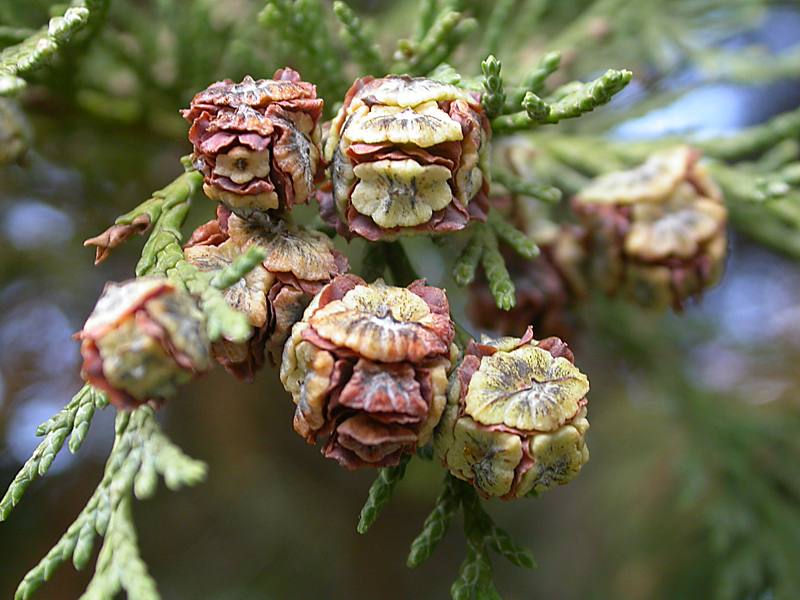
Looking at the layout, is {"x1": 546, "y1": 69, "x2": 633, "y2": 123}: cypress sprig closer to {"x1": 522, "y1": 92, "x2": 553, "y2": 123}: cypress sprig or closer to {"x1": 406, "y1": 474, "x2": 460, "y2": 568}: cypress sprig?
{"x1": 522, "y1": 92, "x2": 553, "y2": 123}: cypress sprig

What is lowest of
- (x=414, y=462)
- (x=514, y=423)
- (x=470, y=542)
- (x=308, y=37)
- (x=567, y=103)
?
(x=414, y=462)

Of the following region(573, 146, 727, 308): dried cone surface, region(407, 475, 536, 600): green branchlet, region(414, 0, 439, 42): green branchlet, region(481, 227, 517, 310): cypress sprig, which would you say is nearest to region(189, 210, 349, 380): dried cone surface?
region(481, 227, 517, 310): cypress sprig

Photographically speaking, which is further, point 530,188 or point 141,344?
point 530,188

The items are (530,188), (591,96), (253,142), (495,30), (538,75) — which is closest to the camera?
(253,142)

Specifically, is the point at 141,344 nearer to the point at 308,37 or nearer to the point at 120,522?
the point at 120,522

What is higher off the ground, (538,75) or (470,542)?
(538,75)

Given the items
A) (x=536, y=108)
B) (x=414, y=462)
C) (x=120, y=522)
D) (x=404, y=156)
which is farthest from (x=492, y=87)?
(x=414, y=462)

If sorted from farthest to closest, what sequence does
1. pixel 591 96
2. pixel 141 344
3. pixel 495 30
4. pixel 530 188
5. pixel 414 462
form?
pixel 414 462
pixel 495 30
pixel 530 188
pixel 591 96
pixel 141 344
